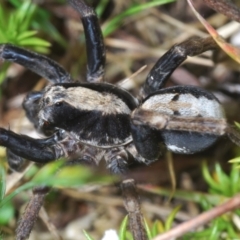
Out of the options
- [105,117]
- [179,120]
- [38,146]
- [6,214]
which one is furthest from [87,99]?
[6,214]

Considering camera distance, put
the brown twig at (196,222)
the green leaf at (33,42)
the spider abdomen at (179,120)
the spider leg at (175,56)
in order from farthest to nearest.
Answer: the green leaf at (33,42) < the spider leg at (175,56) < the spider abdomen at (179,120) < the brown twig at (196,222)

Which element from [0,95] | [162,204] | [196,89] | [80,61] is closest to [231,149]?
[162,204]

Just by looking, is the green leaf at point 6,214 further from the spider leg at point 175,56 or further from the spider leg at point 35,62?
the spider leg at point 175,56

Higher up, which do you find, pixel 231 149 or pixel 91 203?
pixel 231 149

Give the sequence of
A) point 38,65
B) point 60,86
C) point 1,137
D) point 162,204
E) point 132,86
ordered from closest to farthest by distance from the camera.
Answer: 1. point 1,137
2. point 60,86
3. point 38,65
4. point 162,204
5. point 132,86

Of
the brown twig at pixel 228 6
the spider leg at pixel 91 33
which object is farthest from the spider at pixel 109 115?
the brown twig at pixel 228 6

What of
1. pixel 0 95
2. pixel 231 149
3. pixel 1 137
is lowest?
pixel 231 149

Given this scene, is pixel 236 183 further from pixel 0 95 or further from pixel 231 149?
pixel 0 95
